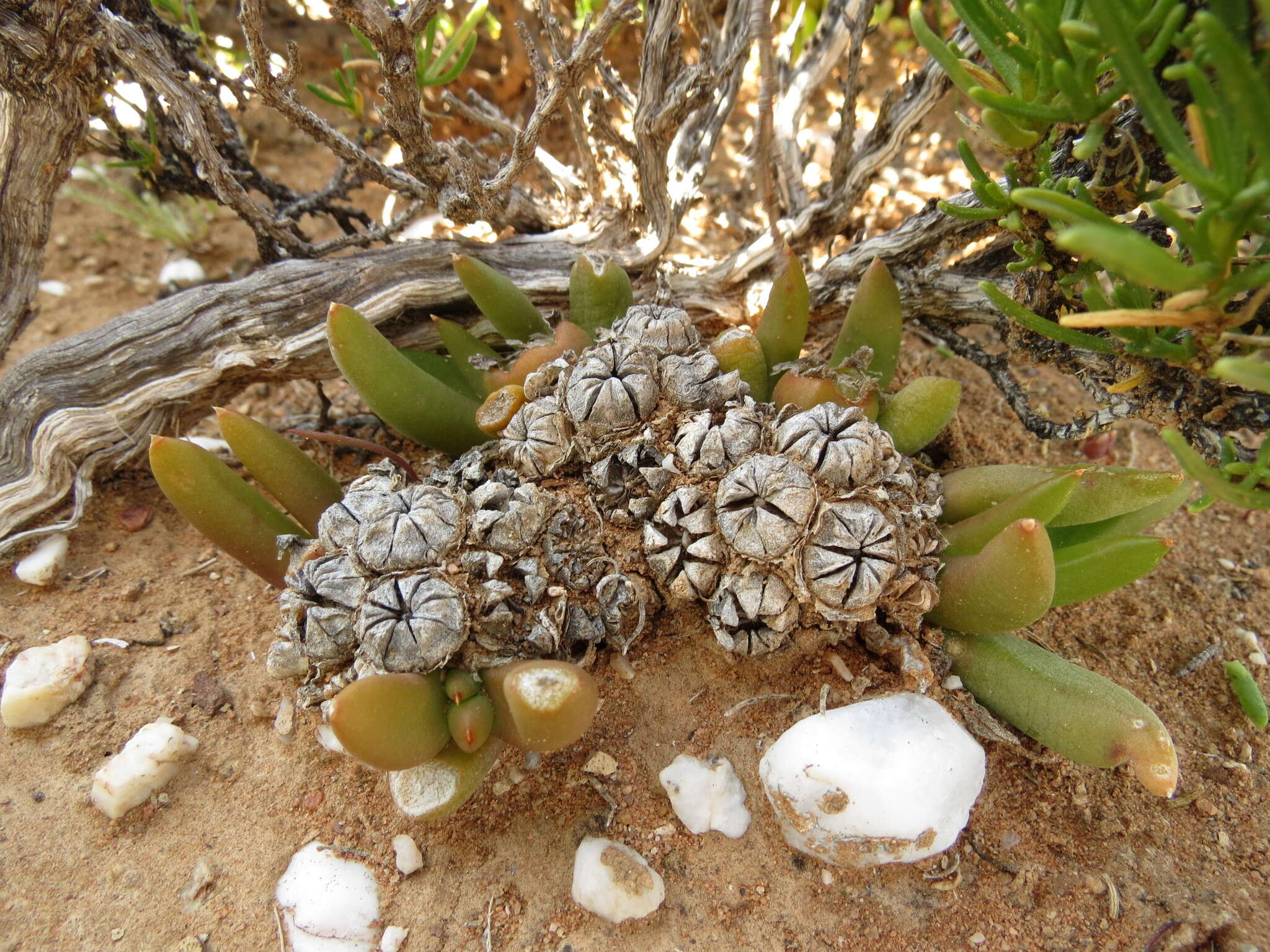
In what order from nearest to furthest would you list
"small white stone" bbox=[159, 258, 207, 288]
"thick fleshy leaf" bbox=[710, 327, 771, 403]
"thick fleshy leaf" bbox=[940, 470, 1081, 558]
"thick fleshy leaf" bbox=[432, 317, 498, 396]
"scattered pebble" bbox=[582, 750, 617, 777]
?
"thick fleshy leaf" bbox=[940, 470, 1081, 558], "scattered pebble" bbox=[582, 750, 617, 777], "thick fleshy leaf" bbox=[710, 327, 771, 403], "thick fleshy leaf" bbox=[432, 317, 498, 396], "small white stone" bbox=[159, 258, 207, 288]

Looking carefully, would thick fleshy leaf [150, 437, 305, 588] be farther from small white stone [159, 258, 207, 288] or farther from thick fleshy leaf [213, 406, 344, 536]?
small white stone [159, 258, 207, 288]

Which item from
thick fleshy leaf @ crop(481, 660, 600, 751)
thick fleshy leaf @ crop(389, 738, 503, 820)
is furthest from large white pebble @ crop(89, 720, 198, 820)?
thick fleshy leaf @ crop(481, 660, 600, 751)

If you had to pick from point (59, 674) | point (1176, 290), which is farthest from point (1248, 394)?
Result: point (59, 674)

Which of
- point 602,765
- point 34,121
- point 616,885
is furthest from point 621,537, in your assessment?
point 34,121

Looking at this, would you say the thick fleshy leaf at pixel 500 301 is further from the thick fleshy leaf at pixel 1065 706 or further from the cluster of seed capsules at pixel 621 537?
the thick fleshy leaf at pixel 1065 706

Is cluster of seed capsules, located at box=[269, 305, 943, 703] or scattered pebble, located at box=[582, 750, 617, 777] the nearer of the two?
cluster of seed capsules, located at box=[269, 305, 943, 703]

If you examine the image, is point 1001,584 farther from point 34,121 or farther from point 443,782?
point 34,121
